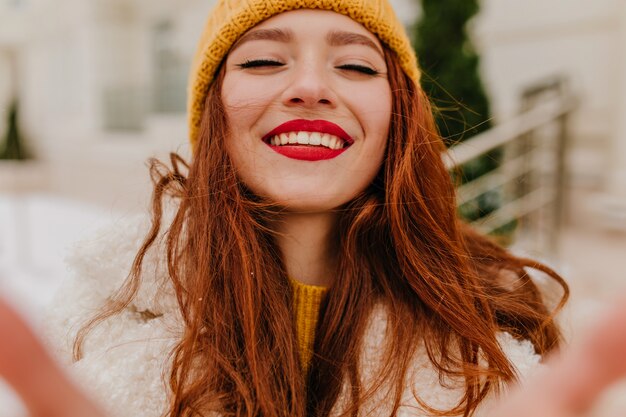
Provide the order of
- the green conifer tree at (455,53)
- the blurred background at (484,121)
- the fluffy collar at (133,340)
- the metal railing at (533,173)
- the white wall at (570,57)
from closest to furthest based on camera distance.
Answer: the fluffy collar at (133,340), the blurred background at (484,121), the metal railing at (533,173), the green conifer tree at (455,53), the white wall at (570,57)

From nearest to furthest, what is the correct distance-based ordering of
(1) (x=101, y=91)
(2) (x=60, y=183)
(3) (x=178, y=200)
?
1. (3) (x=178, y=200)
2. (1) (x=101, y=91)
3. (2) (x=60, y=183)

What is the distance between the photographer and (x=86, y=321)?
4.37 feet

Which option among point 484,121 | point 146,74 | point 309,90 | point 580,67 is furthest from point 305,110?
point 146,74

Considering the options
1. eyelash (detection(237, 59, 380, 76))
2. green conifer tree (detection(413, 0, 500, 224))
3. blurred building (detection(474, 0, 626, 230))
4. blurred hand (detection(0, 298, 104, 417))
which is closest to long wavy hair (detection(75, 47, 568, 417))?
eyelash (detection(237, 59, 380, 76))

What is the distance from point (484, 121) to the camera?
5.93ft

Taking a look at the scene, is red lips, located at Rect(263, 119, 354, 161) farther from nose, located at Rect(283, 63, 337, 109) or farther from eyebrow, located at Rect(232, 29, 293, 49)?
eyebrow, located at Rect(232, 29, 293, 49)

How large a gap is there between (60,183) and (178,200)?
1118 centimetres

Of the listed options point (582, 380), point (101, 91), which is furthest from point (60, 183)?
point (582, 380)

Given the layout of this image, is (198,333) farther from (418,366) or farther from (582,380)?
(582,380)

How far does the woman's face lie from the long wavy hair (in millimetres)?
65

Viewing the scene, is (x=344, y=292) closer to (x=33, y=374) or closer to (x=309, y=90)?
(x=309, y=90)

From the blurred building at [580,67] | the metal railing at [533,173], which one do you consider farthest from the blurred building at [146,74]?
the metal railing at [533,173]

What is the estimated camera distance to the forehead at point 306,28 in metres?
1.27

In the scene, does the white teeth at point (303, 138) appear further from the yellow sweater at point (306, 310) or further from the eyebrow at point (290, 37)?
the yellow sweater at point (306, 310)
